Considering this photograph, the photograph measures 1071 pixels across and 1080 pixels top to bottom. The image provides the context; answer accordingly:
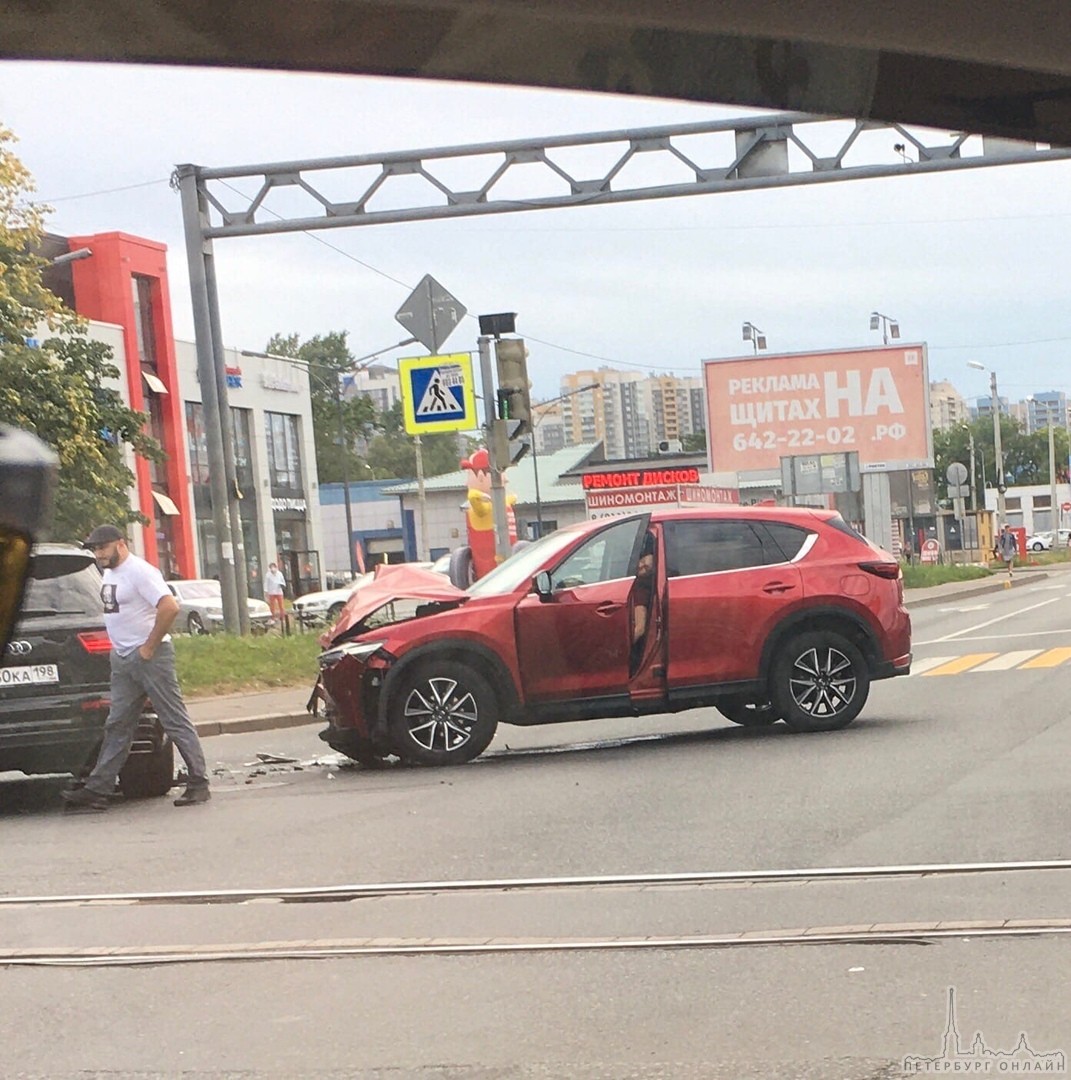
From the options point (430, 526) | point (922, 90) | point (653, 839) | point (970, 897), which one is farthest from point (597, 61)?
point (430, 526)

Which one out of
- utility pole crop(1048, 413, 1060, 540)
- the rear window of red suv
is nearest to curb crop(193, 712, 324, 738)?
the rear window of red suv

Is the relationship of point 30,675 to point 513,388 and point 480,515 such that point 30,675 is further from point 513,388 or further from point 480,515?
point 480,515

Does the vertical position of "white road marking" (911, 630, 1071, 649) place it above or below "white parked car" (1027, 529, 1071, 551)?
above

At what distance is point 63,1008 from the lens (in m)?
5.97

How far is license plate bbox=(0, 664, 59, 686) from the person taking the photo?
434 inches

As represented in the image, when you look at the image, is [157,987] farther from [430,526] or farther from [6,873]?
[430,526]

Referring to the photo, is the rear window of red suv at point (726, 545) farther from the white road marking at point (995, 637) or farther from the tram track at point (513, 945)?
the white road marking at point (995, 637)

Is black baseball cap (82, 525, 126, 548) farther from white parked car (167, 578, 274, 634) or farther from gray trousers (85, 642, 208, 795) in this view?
white parked car (167, 578, 274, 634)

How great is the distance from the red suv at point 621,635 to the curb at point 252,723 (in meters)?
3.60

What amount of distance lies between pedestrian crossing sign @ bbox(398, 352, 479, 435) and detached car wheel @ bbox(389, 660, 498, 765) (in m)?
6.62

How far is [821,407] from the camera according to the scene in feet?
186

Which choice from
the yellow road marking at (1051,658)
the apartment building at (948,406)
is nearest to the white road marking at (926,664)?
the yellow road marking at (1051,658)

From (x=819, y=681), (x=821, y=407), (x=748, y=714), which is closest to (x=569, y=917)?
(x=819, y=681)

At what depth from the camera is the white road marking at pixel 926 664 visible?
730 inches
